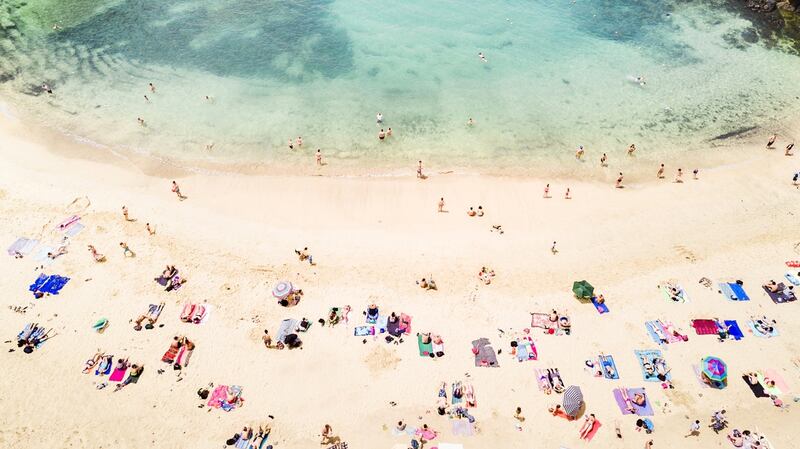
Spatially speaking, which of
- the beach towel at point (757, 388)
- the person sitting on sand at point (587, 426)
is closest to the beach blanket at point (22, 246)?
the person sitting on sand at point (587, 426)

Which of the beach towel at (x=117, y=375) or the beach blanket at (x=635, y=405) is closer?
the beach blanket at (x=635, y=405)

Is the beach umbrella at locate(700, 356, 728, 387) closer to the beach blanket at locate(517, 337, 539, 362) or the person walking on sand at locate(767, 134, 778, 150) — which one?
the beach blanket at locate(517, 337, 539, 362)

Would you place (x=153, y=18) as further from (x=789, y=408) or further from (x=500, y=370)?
(x=789, y=408)

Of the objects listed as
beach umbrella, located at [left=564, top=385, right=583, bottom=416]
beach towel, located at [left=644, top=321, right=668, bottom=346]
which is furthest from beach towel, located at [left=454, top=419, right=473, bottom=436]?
beach towel, located at [left=644, top=321, right=668, bottom=346]

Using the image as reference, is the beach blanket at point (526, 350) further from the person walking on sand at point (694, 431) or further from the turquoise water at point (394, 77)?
the turquoise water at point (394, 77)

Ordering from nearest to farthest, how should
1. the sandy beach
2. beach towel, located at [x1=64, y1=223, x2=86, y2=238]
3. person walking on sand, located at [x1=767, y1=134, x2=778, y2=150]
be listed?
the sandy beach, beach towel, located at [x1=64, y1=223, x2=86, y2=238], person walking on sand, located at [x1=767, y1=134, x2=778, y2=150]
